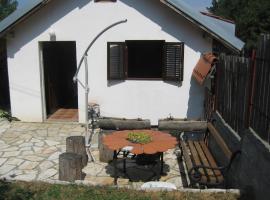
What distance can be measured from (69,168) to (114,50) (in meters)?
5.50

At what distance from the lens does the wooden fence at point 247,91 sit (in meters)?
5.12

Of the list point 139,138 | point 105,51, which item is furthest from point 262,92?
point 105,51

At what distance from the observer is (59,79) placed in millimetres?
14766

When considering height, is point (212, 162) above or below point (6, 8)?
below

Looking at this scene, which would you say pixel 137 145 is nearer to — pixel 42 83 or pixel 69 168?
pixel 69 168

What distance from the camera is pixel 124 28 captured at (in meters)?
11.3

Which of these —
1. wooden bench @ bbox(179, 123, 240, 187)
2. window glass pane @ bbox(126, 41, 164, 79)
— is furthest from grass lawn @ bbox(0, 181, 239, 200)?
window glass pane @ bbox(126, 41, 164, 79)

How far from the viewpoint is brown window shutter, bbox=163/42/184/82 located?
1111 cm

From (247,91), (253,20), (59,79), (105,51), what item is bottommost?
(59,79)

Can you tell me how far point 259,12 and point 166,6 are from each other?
28.6 metres

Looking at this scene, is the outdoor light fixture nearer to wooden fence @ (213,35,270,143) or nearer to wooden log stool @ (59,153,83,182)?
wooden log stool @ (59,153,83,182)

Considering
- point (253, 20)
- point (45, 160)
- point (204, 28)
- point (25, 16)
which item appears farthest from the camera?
point (253, 20)

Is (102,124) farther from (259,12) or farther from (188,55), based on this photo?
(259,12)

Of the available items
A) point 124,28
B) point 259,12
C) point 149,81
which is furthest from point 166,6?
point 259,12
